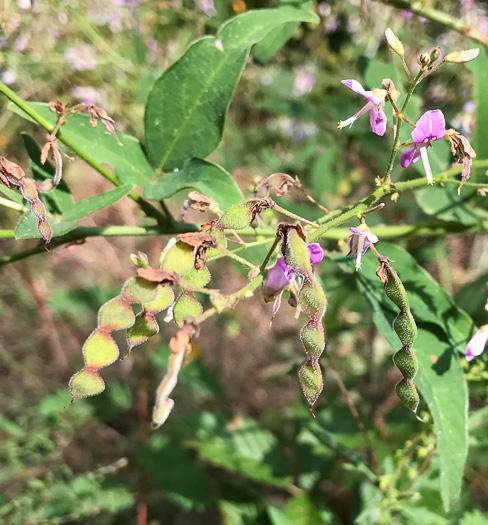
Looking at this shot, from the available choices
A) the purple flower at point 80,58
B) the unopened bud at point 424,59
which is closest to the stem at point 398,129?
the unopened bud at point 424,59

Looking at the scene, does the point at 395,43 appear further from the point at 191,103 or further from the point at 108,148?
the point at 108,148

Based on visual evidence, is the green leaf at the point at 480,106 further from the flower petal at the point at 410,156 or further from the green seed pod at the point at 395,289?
the green seed pod at the point at 395,289

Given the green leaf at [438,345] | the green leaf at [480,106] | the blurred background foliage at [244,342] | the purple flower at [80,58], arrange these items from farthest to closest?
the purple flower at [80,58], the blurred background foliage at [244,342], the green leaf at [480,106], the green leaf at [438,345]

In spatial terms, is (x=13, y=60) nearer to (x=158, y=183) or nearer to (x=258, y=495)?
(x=158, y=183)

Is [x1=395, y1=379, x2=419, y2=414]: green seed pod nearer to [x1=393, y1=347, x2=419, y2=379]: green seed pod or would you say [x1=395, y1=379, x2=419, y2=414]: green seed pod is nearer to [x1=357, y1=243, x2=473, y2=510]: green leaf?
[x1=393, y1=347, x2=419, y2=379]: green seed pod

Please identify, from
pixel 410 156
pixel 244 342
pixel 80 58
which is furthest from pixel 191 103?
pixel 244 342

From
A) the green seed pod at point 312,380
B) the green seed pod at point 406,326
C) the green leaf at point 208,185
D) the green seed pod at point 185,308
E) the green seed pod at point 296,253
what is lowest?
the green seed pod at point 312,380

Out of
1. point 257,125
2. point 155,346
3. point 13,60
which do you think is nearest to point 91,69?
point 13,60
